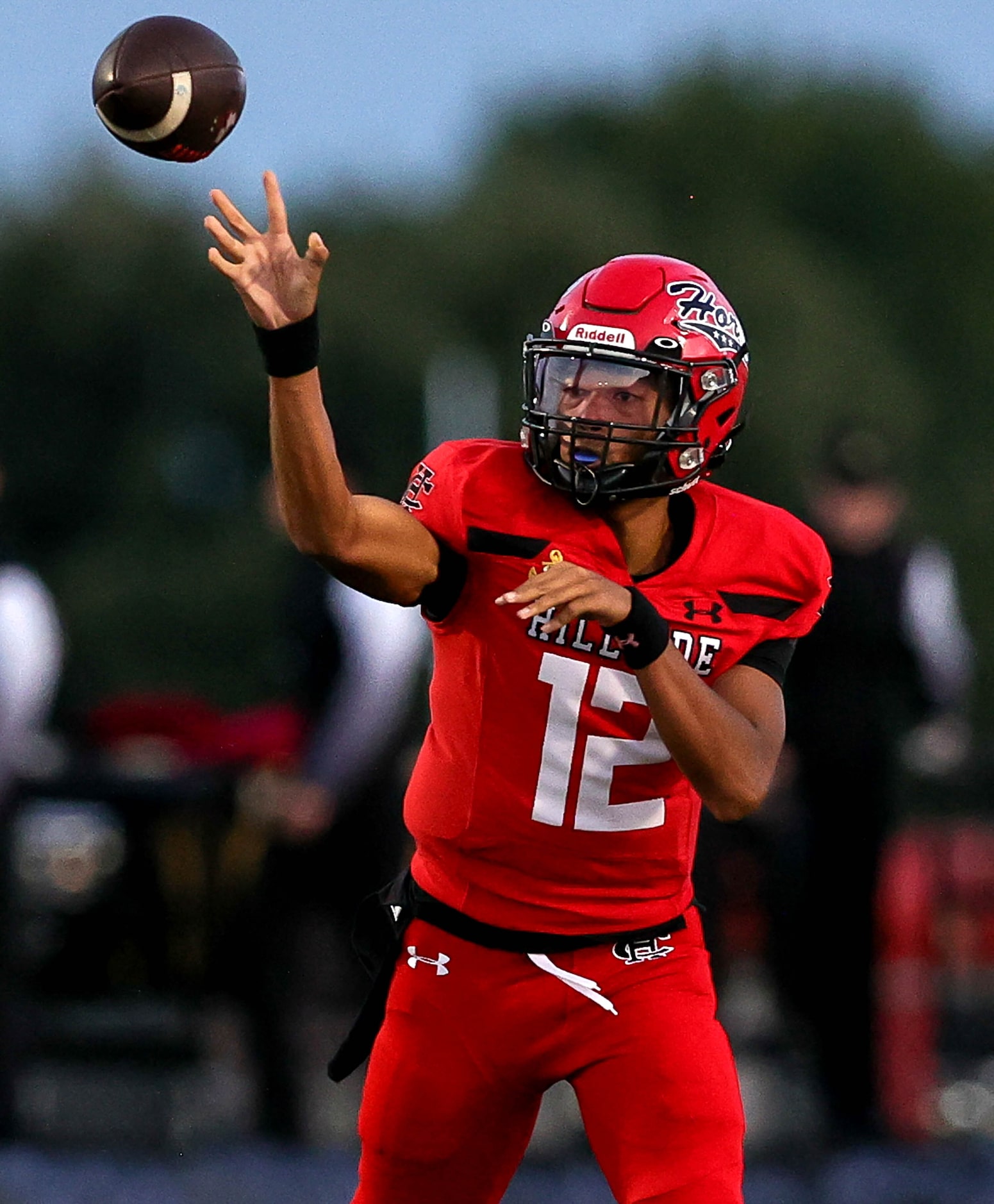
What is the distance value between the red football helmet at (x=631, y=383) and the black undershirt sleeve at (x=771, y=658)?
0.33 metres

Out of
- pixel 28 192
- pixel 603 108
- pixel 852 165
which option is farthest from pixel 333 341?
pixel 852 165

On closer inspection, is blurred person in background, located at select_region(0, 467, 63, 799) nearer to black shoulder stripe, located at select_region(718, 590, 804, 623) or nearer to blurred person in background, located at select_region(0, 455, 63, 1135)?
blurred person in background, located at select_region(0, 455, 63, 1135)

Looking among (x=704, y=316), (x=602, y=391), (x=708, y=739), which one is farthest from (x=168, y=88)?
(x=708, y=739)

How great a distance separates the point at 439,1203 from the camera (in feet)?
13.1

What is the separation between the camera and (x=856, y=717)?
7.03 metres

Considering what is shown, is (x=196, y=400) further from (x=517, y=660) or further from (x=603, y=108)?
(x=517, y=660)

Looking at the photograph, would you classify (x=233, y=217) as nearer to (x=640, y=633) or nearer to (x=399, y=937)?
(x=640, y=633)

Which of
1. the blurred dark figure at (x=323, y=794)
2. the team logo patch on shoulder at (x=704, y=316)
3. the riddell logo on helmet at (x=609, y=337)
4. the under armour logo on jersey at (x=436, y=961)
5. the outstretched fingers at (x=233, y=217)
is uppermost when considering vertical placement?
the outstretched fingers at (x=233, y=217)

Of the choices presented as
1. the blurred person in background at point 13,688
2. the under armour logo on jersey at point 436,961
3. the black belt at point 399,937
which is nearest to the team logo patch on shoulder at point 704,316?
the black belt at point 399,937

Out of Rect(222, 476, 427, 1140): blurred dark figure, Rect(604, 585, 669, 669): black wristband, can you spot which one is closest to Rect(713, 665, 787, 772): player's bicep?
Rect(604, 585, 669, 669): black wristband

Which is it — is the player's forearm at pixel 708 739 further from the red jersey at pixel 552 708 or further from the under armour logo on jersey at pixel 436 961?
the under armour logo on jersey at pixel 436 961

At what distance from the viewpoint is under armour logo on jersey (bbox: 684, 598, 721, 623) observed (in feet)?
13.0

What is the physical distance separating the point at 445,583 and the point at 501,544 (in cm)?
12

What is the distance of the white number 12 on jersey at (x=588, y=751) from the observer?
390 cm
